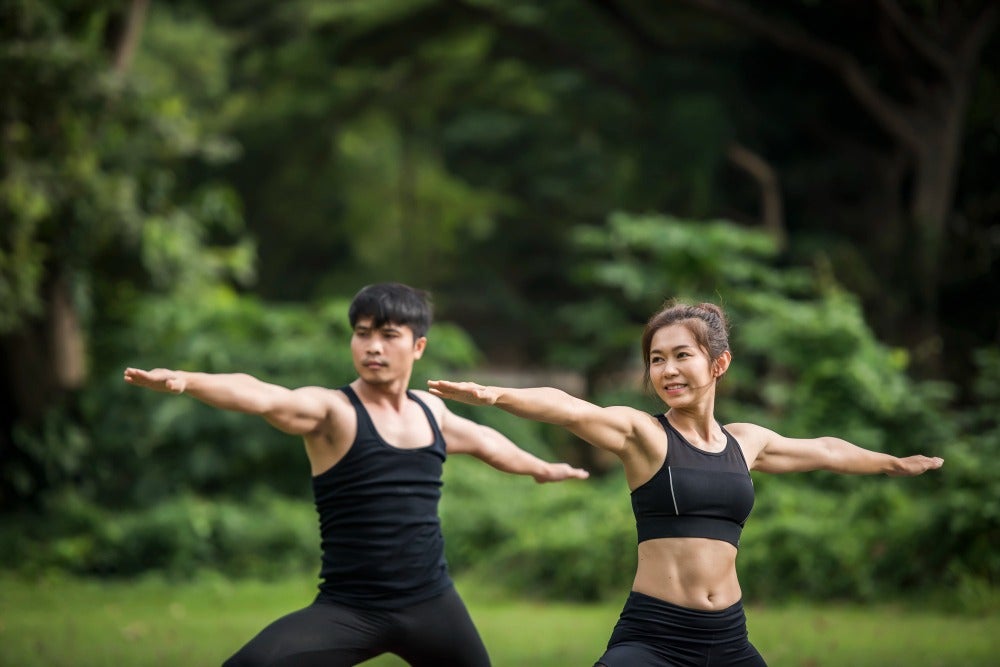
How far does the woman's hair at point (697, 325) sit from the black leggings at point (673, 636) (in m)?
0.91

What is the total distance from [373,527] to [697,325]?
1.53m

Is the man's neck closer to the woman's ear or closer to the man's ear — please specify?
the man's ear

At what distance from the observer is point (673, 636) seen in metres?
4.54

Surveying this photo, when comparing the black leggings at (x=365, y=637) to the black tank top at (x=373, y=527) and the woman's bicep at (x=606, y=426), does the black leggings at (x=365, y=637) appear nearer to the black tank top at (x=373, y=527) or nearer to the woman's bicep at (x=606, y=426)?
the black tank top at (x=373, y=527)

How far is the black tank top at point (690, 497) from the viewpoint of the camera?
462cm

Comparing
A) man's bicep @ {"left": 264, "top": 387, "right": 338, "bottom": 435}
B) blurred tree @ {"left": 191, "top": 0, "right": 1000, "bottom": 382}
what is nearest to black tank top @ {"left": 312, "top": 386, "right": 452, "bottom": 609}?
man's bicep @ {"left": 264, "top": 387, "right": 338, "bottom": 435}

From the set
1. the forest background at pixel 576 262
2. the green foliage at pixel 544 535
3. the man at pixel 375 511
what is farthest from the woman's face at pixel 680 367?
the green foliage at pixel 544 535

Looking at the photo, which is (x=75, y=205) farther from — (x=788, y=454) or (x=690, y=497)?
(x=690, y=497)

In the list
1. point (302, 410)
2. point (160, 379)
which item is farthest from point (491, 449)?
point (160, 379)

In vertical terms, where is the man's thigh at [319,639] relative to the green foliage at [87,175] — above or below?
below

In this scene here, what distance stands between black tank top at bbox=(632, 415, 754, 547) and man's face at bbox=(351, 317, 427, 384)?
3.88ft

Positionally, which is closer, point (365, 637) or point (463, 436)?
point (365, 637)

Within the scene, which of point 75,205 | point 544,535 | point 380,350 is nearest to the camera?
point 380,350

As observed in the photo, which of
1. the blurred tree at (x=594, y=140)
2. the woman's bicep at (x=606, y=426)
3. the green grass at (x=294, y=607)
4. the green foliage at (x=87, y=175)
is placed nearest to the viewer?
the woman's bicep at (x=606, y=426)
